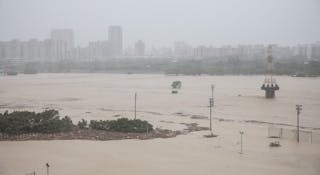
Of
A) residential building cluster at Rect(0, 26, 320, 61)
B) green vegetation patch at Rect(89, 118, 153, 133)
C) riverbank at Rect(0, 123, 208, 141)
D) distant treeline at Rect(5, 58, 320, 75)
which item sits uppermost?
residential building cluster at Rect(0, 26, 320, 61)

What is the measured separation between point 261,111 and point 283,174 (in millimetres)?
9031

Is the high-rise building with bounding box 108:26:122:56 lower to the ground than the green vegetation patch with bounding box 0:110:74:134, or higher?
higher

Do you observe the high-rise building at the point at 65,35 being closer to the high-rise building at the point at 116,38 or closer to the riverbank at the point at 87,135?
the high-rise building at the point at 116,38

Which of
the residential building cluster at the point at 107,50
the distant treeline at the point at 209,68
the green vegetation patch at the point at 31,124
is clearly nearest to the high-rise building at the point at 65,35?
the residential building cluster at the point at 107,50

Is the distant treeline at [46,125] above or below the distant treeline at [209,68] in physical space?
below

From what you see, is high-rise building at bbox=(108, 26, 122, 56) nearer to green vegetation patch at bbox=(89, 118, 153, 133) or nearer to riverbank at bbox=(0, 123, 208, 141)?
green vegetation patch at bbox=(89, 118, 153, 133)

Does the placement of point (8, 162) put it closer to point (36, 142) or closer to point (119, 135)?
point (36, 142)

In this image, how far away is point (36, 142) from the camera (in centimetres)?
910

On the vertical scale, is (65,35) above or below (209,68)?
above

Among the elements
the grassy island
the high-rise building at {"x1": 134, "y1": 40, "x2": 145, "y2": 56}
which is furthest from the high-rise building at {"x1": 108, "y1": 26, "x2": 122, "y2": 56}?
the grassy island

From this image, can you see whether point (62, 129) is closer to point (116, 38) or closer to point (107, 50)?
point (107, 50)

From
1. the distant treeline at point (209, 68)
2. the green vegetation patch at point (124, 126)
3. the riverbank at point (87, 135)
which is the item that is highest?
the distant treeline at point (209, 68)

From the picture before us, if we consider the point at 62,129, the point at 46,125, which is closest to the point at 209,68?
the point at 62,129

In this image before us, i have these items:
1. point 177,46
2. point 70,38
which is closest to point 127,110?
point 70,38
